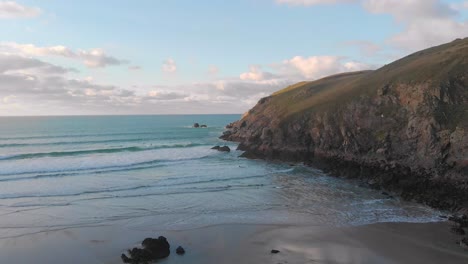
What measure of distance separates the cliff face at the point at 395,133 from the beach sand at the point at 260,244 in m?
8.19

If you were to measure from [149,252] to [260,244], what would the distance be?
609cm

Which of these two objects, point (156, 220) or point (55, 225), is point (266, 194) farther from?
point (55, 225)

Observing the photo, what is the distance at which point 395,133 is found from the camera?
42.7 metres

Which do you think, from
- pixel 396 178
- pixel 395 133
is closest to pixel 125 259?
pixel 396 178

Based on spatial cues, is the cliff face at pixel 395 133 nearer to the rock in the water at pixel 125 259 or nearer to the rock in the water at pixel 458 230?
the rock in the water at pixel 458 230

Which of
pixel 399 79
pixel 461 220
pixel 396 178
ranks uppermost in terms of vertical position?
pixel 399 79

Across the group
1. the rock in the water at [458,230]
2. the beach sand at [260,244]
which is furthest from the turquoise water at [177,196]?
the rock in the water at [458,230]

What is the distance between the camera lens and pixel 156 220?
24906 millimetres

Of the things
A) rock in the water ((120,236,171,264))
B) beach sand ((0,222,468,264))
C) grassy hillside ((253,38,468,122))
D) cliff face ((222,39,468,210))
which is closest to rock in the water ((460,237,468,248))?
beach sand ((0,222,468,264))

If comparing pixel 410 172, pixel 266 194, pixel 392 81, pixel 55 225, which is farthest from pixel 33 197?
pixel 392 81

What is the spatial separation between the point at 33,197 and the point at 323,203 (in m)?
23.6

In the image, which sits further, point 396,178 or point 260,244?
point 396,178

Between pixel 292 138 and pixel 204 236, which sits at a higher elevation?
pixel 292 138

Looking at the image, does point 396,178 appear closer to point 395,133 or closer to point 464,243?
point 395,133
